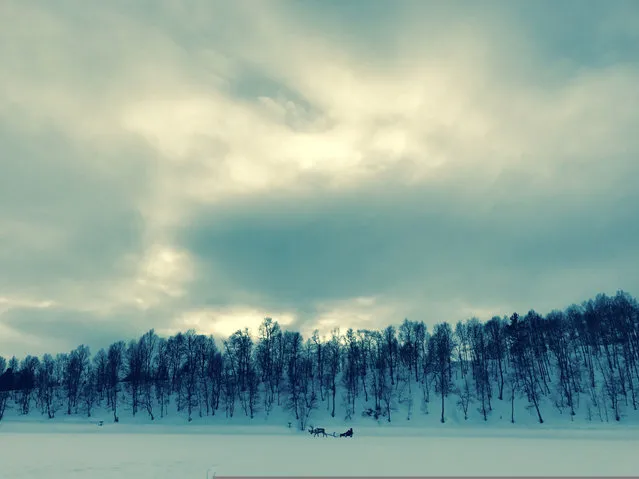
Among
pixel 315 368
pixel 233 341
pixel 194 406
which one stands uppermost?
pixel 233 341

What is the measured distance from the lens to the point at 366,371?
132250 millimetres

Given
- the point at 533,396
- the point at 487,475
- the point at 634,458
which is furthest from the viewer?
the point at 533,396

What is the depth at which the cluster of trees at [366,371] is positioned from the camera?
10450 centimetres

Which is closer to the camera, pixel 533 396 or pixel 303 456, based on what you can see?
pixel 303 456

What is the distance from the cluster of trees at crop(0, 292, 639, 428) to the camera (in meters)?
104

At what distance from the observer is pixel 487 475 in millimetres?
26469

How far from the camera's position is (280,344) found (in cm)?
13725

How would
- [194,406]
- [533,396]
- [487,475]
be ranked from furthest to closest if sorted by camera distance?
[194,406]
[533,396]
[487,475]

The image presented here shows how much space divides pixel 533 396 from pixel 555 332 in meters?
31.3

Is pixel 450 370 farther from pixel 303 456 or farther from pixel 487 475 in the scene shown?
pixel 487 475

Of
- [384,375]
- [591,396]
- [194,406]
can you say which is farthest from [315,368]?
[591,396]

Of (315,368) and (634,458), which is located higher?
(315,368)

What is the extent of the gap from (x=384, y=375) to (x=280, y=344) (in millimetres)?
32896

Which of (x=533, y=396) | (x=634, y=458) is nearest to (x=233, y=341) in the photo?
(x=533, y=396)
